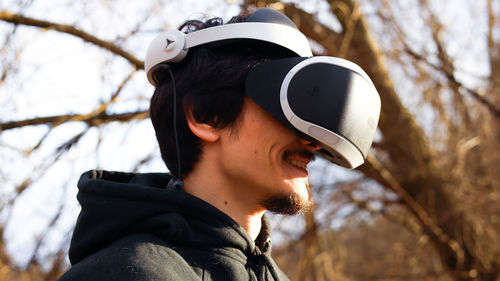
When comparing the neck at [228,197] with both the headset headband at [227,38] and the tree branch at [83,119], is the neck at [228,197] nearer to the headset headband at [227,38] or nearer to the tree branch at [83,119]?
the headset headband at [227,38]

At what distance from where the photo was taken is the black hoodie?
1501 mm

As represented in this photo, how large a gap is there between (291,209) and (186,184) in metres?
0.35

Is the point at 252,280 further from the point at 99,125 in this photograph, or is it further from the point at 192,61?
the point at 99,125

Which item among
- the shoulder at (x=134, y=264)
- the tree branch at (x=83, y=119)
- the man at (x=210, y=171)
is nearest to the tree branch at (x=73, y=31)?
the tree branch at (x=83, y=119)

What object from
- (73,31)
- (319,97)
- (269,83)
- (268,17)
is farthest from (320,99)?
(73,31)

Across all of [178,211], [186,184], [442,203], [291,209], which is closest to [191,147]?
[186,184]

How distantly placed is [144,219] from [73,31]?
2.17 metres

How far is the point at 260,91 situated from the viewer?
171 centimetres

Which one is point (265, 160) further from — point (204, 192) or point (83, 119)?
point (83, 119)

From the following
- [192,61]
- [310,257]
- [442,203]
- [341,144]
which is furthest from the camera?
[310,257]

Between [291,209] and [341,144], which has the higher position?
[341,144]

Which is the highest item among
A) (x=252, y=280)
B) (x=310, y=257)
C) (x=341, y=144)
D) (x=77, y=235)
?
(x=341, y=144)

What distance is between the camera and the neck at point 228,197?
1714 mm

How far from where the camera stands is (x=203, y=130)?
178cm
